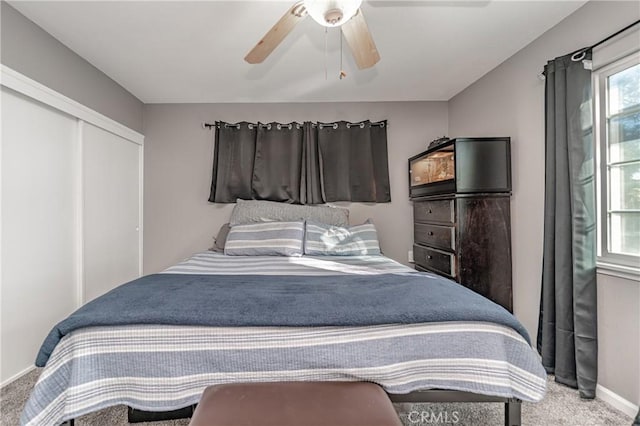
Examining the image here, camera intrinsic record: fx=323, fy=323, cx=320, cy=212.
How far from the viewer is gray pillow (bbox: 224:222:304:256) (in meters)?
2.78

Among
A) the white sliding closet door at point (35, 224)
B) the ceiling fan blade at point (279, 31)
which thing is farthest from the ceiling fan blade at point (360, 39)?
the white sliding closet door at point (35, 224)

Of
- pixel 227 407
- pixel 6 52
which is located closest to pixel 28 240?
pixel 6 52

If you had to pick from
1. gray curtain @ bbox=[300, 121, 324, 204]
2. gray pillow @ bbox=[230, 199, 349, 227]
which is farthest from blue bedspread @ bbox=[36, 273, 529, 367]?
gray curtain @ bbox=[300, 121, 324, 204]

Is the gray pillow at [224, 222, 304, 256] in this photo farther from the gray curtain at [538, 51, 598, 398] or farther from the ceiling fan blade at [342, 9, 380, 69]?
the gray curtain at [538, 51, 598, 398]

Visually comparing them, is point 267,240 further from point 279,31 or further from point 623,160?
point 623,160

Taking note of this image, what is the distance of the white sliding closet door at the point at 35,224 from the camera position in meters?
2.03

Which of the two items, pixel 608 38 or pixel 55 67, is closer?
pixel 608 38

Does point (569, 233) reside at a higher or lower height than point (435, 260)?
higher

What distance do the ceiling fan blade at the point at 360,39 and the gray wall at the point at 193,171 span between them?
1748 millimetres

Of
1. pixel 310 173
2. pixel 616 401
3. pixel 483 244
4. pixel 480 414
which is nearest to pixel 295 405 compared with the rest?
pixel 480 414

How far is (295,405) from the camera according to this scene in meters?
1.06

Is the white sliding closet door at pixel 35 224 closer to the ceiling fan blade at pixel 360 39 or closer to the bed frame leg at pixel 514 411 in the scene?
the ceiling fan blade at pixel 360 39

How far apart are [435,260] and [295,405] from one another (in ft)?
7.03

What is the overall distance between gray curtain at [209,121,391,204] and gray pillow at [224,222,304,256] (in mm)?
641
